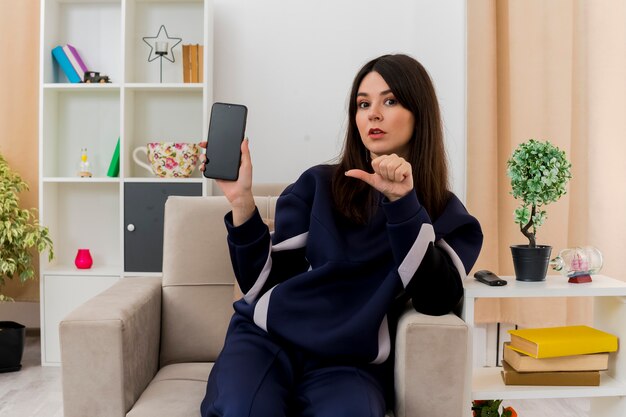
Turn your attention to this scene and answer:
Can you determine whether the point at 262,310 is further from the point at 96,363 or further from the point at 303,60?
the point at 303,60

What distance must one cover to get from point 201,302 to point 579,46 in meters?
1.52

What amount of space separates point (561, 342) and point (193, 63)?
1.95 m

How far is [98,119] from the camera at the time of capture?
3.24 metres

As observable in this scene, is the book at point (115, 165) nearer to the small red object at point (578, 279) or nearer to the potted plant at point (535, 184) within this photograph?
the potted plant at point (535, 184)

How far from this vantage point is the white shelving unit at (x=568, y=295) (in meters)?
1.67

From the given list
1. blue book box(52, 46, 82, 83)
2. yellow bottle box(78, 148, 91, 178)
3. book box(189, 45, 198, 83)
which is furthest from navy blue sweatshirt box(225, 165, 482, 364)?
blue book box(52, 46, 82, 83)

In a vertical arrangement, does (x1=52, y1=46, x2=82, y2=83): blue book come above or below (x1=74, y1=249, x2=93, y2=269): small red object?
above

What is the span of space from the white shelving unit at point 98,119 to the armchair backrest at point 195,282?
107 cm

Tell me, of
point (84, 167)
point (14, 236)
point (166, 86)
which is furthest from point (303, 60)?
point (14, 236)

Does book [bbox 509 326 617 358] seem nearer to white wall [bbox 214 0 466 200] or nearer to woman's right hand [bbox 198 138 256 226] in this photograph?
woman's right hand [bbox 198 138 256 226]

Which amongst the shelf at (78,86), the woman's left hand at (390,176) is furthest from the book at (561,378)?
the shelf at (78,86)

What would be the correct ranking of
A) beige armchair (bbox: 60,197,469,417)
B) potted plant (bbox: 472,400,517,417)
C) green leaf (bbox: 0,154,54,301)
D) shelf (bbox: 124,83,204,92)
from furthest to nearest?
shelf (bbox: 124,83,204,92)
green leaf (bbox: 0,154,54,301)
potted plant (bbox: 472,400,517,417)
beige armchair (bbox: 60,197,469,417)

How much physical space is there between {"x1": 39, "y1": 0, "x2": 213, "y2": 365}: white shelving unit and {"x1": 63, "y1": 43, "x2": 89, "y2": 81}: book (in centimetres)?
8

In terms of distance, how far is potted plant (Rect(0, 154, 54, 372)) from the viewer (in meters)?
2.84
